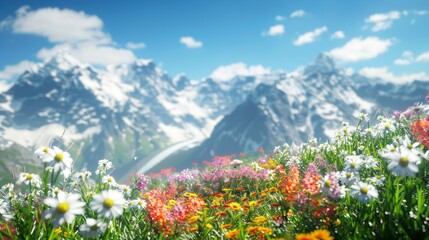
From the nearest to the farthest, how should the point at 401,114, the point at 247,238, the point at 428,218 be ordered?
1. the point at 428,218
2. the point at 247,238
3. the point at 401,114

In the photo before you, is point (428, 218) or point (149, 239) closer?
point (428, 218)

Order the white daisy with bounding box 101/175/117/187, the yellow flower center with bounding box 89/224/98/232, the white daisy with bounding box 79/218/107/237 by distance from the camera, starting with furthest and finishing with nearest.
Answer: the white daisy with bounding box 101/175/117/187 < the yellow flower center with bounding box 89/224/98/232 < the white daisy with bounding box 79/218/107/237

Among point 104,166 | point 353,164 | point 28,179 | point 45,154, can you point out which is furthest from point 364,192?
point 104,166

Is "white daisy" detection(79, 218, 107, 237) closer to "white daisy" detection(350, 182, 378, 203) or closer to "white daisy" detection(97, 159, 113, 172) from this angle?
"white daisy" detection(350, 182, 378, 203)

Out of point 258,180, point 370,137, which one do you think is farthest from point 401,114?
point 258,180

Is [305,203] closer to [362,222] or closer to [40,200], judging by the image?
[362,222]

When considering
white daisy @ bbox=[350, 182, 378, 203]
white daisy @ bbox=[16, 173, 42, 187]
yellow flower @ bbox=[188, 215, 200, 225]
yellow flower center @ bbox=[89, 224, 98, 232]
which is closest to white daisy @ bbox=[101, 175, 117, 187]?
white daisy @ bbox=[16, 173, 42, 187]

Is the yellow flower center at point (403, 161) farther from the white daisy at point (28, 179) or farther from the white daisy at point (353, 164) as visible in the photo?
the white daisy at point (28, 179)

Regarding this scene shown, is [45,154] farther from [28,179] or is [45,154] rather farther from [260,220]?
[260,220]

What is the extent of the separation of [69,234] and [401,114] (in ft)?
35.5

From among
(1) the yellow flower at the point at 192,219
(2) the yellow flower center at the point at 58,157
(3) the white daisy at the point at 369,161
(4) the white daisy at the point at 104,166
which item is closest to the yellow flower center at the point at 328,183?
(3) the white daisy at the point at 369,161

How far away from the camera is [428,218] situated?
5320 millimetres

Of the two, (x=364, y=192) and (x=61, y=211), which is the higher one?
(x=61, y=211)

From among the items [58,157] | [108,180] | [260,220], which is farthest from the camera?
[108,180]
